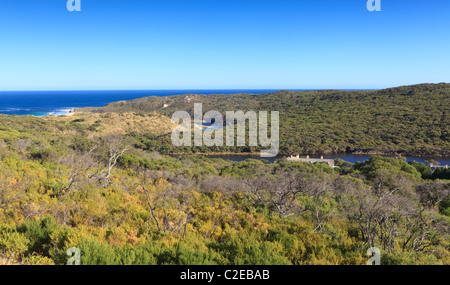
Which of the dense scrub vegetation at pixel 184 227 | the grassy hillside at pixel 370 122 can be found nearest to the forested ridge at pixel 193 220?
the dense scrub vegetation at pixel 184 227

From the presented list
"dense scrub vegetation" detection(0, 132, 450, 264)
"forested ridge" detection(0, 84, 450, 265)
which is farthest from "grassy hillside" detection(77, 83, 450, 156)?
"dense scrub vegetation" detection(0, 132, 450, 264)

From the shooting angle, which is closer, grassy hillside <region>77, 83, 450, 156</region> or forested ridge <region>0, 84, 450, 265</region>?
forested ridge <region>0, 84, 450, 265</region>

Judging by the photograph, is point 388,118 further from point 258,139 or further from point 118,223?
point 118,223

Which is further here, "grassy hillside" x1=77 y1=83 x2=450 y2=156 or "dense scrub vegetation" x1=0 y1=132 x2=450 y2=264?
"grassy hillside" x1=77 y1=83 x2=450 y2=156

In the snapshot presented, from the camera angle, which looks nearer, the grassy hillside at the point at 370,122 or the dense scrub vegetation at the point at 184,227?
the dense scrub vegetation at the point at 184,227

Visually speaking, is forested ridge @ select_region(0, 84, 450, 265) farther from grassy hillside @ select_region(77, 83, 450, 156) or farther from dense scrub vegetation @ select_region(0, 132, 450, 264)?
grassy hillside @ select_region(77, 83, 450, 156)

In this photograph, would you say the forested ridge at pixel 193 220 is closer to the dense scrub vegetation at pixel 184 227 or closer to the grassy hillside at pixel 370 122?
the dense scrub vegetation at pixel 184 227

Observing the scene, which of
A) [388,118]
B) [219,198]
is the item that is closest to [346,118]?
[388,118]

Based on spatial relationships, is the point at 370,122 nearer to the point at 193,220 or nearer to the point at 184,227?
the point at 193,220
